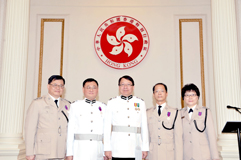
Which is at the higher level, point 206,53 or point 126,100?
point 206,53

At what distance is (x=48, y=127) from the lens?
3002 mm

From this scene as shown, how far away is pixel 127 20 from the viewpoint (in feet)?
17.2

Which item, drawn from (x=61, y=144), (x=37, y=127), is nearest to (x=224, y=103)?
(x=61, y=144)

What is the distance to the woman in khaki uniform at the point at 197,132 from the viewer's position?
2.93 metres

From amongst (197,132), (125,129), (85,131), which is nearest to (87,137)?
(85,131)

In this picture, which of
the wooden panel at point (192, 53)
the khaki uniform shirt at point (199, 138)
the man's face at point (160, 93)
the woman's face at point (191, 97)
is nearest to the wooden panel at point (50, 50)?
the wooden panel at point (192, 53)

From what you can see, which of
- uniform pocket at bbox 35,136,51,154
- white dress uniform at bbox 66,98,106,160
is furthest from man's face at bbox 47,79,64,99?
uniform pocket at bbox 35,136,51,154

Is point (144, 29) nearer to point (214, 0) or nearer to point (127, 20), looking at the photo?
point (127, 20)

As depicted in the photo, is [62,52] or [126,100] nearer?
[126,100]

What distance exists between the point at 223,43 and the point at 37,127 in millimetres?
2703

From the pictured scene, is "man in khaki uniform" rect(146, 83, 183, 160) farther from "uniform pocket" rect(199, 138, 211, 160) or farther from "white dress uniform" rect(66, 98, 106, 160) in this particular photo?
"white dress uniform" rect(66, 98, 106, 160)

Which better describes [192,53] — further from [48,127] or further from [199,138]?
[48,127]

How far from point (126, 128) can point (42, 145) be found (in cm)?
94

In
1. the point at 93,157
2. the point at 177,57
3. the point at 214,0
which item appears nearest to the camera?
the point at 93,157
